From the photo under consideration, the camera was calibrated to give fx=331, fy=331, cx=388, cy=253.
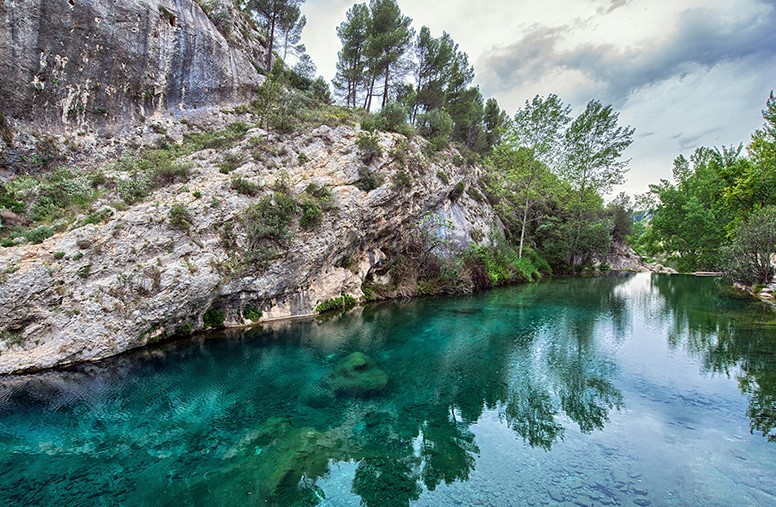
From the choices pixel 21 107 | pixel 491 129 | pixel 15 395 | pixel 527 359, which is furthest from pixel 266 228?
pixel 491 129

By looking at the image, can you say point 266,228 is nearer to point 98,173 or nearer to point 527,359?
point 98,173

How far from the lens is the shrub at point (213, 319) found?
15457mm

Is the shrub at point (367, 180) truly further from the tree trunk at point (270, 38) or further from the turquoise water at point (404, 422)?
the tree trunk at point (270, 38)

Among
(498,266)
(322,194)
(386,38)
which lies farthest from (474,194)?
(322,194)

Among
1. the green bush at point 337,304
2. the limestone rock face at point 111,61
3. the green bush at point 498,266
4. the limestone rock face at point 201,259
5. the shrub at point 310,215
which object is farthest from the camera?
the green bush at point 498,266

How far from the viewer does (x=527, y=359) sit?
41.8 feet

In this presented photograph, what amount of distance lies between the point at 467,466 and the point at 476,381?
4129mm

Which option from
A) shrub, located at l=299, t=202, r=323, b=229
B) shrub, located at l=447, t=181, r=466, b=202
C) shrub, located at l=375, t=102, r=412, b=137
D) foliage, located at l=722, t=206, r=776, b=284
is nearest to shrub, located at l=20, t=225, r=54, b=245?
shrub, located at l=299, t=202, r=323, b=229

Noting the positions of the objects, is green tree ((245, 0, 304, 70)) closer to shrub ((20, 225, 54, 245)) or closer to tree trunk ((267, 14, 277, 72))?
tree trunk ((267, 14, 277, 72))

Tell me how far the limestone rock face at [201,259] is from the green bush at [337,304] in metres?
0.37

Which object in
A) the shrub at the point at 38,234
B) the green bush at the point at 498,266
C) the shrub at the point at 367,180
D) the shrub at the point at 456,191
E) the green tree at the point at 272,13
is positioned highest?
the green tree at the point at 272,13

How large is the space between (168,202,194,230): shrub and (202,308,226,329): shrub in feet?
13.6

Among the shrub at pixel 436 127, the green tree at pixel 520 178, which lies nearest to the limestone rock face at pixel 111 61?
the shrub at pixel 436 127

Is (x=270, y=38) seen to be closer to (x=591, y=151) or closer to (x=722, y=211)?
(x=591, y=151)
